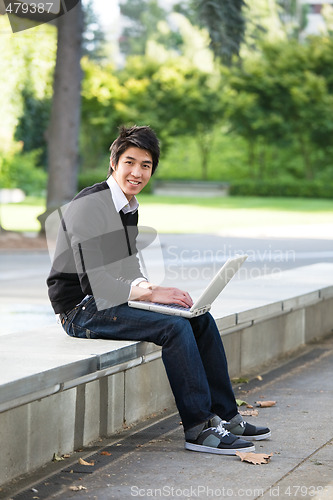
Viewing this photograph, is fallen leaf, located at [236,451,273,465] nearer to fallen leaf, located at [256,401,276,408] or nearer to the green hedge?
fallen leaf, located at [256,401,276,408]

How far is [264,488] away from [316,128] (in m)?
44.9

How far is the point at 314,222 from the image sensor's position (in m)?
26.4

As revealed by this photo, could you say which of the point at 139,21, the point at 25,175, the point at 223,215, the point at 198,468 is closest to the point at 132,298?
the point at 198,468

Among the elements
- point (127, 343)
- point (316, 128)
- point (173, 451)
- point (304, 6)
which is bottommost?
point (173, 451)

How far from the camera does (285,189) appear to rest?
46750 mm

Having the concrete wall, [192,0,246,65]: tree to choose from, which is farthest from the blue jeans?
[192,0,246,65]: tree

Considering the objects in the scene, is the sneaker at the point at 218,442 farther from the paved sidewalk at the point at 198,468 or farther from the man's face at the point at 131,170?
the man's face at the point at 131,170

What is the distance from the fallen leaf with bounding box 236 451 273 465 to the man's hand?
2.63ft

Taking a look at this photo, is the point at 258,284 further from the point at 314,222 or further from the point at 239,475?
the point at 314,222

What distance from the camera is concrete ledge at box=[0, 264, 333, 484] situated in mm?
4125

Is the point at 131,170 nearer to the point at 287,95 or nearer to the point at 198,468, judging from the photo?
the point at 198,468

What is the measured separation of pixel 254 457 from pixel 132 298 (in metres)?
1.02

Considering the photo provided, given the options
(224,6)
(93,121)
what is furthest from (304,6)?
(224,6)

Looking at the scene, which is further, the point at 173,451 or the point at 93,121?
the point at 93,121
